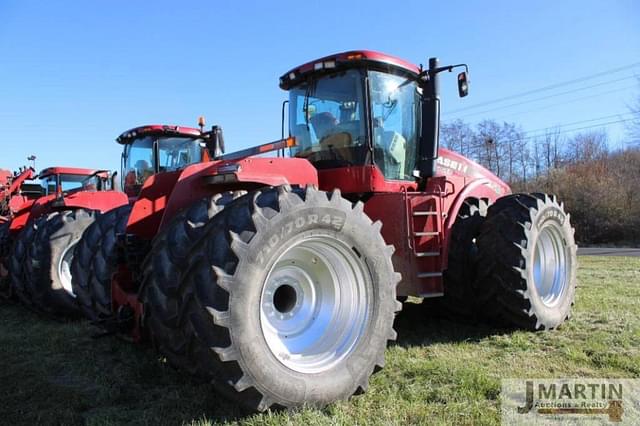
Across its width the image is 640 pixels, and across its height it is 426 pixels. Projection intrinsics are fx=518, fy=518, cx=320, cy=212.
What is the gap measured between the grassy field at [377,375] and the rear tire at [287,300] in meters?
0.23

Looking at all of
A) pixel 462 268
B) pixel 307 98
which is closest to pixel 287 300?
pixel 307 98

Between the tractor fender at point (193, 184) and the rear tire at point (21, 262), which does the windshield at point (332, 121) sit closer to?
the tractor fender at point (193, 184)

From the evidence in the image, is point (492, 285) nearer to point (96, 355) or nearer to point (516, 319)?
point (516, 319)

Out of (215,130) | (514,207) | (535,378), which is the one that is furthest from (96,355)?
(215,130)

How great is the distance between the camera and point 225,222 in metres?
3.09

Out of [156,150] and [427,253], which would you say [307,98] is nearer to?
[427,253]

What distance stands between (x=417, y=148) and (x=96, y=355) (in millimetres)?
3755

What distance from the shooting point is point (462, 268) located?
5457 millimetres

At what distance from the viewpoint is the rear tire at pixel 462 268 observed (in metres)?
5.42

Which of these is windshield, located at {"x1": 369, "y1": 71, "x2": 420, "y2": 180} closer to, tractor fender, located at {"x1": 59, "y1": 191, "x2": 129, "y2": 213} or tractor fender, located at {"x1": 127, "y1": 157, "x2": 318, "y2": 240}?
tractor fender, located at {"x1": 127, "y1": 157, "x2": 318, "y2": 240}

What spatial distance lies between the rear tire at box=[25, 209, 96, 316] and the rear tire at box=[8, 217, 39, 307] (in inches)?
10.7

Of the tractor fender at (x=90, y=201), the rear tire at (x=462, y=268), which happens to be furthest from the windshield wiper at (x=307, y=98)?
the tractor fender at (x=90, y=201)
